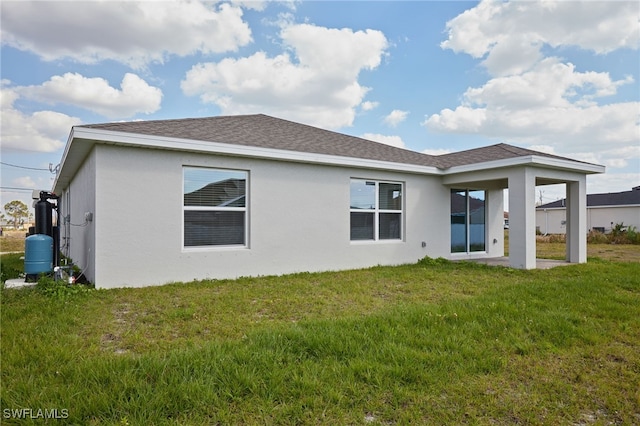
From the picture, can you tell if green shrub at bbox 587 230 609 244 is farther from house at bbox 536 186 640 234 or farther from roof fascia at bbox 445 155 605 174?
roof fascia at bbox 445 155 605 174

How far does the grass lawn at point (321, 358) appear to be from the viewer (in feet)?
7.42

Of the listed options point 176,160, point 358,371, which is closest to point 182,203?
point 176,160

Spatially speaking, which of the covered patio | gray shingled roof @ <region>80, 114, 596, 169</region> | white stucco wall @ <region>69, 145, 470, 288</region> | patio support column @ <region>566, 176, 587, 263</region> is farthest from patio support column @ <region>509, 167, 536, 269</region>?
patio support column @ <region>566, 176, 587, 263</region>

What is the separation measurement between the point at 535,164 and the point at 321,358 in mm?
7921

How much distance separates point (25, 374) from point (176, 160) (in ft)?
14.8

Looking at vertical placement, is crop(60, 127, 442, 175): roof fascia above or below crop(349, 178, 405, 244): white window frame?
above

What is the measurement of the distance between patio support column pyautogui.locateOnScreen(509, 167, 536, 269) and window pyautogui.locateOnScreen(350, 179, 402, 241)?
2.86 m

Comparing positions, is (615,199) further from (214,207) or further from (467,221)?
(214,207)

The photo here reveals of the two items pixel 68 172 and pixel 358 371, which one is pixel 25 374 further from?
pixel 68 172

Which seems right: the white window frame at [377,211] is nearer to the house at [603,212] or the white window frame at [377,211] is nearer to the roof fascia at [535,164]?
the roof fascia at [535,164]

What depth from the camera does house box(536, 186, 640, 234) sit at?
24891mm

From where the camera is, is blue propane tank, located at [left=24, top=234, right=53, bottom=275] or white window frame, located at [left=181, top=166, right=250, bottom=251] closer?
blue propane tank, located at [left=24, top=234, right=53, bottom=275]

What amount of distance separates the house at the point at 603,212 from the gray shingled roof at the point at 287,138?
1799 cm

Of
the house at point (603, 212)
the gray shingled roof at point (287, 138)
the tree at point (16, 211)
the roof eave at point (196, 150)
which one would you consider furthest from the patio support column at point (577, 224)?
the tree at point (16, 211)
